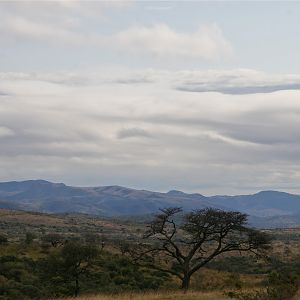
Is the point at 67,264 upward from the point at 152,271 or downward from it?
upward

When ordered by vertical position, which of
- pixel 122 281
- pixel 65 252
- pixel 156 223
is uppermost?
pixel 156 223

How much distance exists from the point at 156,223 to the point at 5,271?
56.1ft

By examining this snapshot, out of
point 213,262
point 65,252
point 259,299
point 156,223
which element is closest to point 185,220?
point 156,223

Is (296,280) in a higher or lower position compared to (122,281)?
higher

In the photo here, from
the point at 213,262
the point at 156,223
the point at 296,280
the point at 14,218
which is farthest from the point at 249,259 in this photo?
the point at 14,218

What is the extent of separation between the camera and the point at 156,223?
37.0 meters

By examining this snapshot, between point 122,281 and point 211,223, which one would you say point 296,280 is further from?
point 122,281

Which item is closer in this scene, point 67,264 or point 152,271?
→ point 67,264

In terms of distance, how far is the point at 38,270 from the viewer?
4759cm

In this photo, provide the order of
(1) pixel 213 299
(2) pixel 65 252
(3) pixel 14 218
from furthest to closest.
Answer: (3) pixel 14 218 < (2) pixel 65 252 < (1) pixel 213 299

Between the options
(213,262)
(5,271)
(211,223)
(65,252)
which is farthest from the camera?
(213,262)

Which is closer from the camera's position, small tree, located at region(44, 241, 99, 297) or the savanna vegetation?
the savanna vegetation

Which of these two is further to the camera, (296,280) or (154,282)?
(154,282)

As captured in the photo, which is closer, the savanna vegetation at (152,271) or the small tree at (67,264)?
the savanna vegetation at (152,271)
